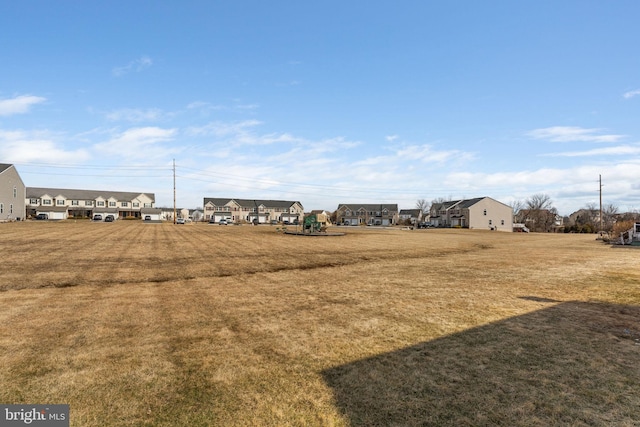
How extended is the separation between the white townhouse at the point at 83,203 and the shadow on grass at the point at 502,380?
350 ft

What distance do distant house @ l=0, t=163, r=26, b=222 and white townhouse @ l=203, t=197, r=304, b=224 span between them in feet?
200

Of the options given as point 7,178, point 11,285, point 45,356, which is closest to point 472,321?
point 45,356

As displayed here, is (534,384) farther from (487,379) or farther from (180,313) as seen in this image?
(180,313)

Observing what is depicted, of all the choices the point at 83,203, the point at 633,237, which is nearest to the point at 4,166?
the point at 83,203

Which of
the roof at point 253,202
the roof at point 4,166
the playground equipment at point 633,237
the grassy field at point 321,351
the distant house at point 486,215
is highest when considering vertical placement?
the roof at point 4,166

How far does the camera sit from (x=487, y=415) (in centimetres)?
405

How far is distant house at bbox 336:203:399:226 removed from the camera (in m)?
132

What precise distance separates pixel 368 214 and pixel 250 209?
1926 inches

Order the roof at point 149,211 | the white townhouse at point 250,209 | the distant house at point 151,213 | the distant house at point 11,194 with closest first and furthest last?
the distant house at point 11,194 → the distant house at point 151,213 → the roof at point 149,211 → the white townhouse at point 250,209

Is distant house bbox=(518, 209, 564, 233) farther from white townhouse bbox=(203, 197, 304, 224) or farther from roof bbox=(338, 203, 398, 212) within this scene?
white townhouse bbox=(203, 197, 304, 224)

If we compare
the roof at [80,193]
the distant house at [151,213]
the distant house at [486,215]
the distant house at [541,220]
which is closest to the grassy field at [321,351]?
the distant house at [486,215]

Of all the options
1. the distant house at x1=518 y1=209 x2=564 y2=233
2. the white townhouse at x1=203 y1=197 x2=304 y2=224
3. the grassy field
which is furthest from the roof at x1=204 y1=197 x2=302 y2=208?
the grassy field

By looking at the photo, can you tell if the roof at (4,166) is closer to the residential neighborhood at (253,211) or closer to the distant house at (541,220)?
the residential neighborhood at (253,211)

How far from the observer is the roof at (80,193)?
98287mm
